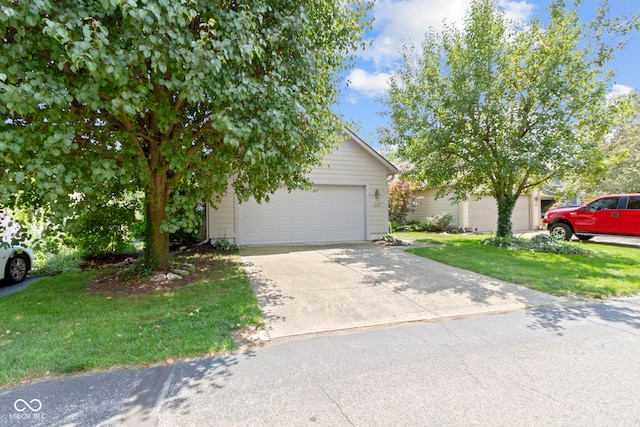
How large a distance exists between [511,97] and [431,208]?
906 cm

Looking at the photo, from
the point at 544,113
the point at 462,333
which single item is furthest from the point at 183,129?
the point at 544,113

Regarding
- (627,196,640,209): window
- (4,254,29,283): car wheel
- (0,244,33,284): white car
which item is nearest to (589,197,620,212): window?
(627,196,640,209): window

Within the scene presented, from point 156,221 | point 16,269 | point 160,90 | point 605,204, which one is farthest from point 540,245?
point 16,269

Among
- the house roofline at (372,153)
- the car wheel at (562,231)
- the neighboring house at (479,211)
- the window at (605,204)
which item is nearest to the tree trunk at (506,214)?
the car wheel at (562,231)

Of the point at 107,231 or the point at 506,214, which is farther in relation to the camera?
the point at 506,214

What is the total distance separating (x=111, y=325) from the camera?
366cm

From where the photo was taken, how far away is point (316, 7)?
496cm

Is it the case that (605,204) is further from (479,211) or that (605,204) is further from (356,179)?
(356,179)

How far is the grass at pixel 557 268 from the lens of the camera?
5.40 metres

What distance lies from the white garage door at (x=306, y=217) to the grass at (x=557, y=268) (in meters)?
3.07

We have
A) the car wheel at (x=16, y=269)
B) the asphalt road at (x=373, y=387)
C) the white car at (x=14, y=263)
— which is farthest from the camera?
the car wheel at (x=16, y=269)

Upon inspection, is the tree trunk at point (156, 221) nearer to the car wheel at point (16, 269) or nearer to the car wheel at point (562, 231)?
the car wheel at point (16, 269)

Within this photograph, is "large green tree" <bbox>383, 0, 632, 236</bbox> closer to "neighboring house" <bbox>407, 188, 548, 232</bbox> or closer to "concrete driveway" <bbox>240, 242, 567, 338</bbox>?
"concrete driveway" <bbox>240, 242, 567, 338</bbox>

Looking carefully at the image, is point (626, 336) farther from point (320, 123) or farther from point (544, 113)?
point (544, 113)
